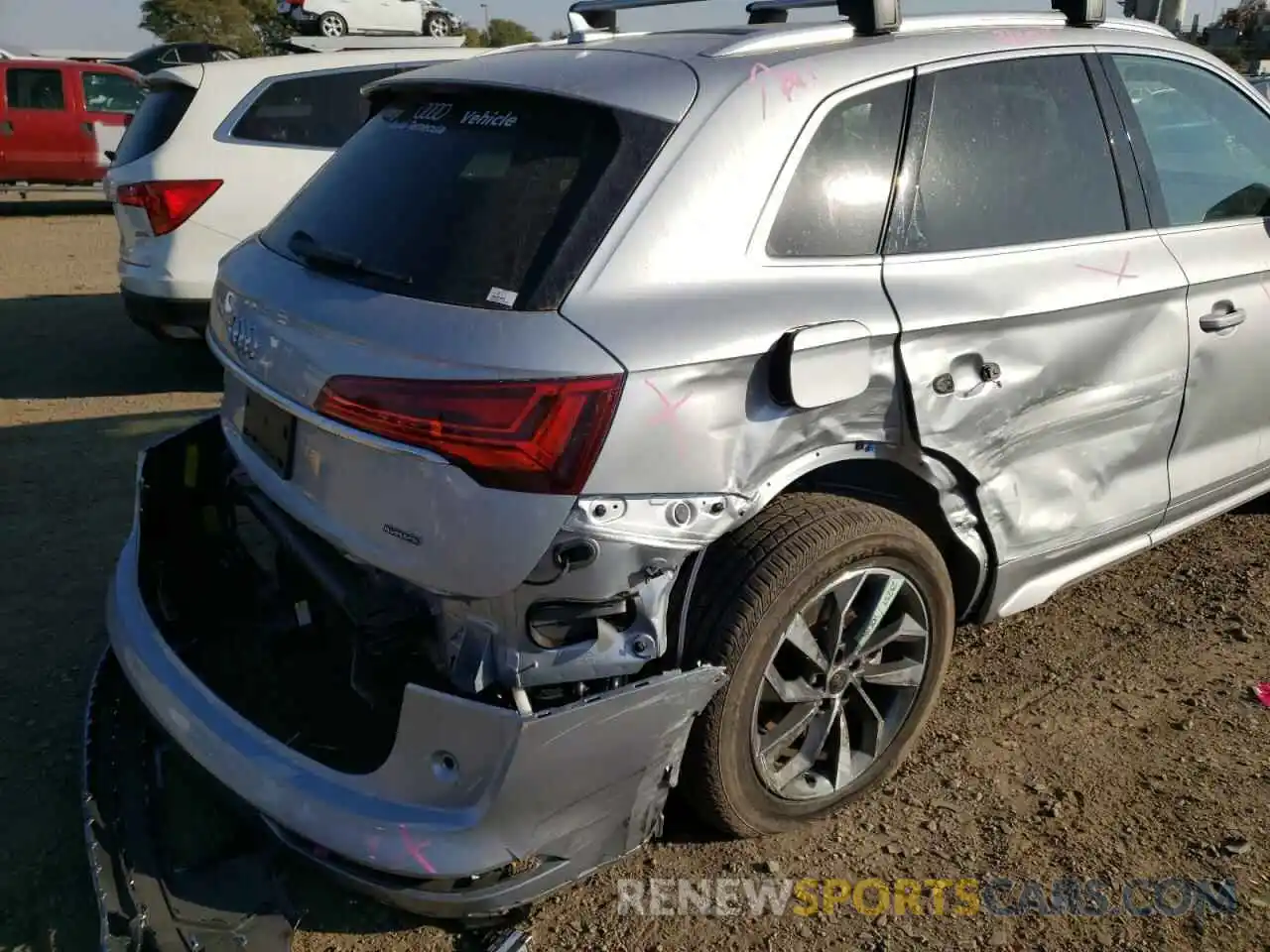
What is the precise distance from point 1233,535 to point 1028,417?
208 centimetres

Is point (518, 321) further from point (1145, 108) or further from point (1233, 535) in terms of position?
point (1233, 535)

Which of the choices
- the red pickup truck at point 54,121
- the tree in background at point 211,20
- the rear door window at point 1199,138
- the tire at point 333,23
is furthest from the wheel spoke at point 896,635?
the tree in background at point 211,20

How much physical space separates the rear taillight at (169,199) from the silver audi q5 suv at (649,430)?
3.45 metres

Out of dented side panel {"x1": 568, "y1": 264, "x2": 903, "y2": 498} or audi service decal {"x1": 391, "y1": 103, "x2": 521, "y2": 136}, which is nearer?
dented side panel {"x1": 568, "y1": 264, "x2": 903, "y2": 498}

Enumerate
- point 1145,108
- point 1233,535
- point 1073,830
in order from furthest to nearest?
point 1233,535, point 1145,108, point 1073,830

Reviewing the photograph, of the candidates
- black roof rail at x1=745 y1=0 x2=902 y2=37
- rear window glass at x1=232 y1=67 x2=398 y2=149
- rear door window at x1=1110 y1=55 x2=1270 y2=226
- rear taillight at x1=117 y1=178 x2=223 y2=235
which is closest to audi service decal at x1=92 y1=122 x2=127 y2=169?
rear window glass at x1=232 y1=67 x2=398 y2=149

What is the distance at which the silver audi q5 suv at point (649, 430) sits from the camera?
84.7 inches

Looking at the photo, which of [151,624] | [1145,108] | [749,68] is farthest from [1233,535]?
[151,624]

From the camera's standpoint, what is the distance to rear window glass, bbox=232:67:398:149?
21.2 ft

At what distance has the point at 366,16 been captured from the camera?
59.6ft

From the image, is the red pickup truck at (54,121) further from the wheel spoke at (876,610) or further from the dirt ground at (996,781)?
the wheel spoke at (876,610)

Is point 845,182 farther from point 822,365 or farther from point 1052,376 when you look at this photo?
point 1052,376

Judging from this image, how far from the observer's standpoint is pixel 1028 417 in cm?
284

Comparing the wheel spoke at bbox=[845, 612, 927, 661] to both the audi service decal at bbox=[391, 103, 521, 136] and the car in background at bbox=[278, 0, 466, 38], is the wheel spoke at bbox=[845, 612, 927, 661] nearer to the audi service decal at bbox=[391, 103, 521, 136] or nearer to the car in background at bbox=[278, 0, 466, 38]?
the audi service decal at bbox=[391, 103, 521, 136]
